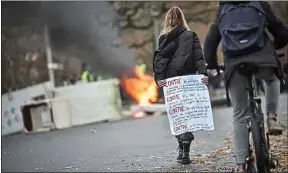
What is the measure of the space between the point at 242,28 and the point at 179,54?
1.59 metres

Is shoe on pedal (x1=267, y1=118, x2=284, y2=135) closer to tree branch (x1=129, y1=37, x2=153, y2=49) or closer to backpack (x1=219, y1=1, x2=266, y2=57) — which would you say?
backpack (x1=219, y1=1, x2=266, y2=57)

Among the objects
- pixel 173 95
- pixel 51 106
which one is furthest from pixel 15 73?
pixel 173 95

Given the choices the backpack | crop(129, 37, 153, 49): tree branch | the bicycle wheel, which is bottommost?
the bicycle wheel

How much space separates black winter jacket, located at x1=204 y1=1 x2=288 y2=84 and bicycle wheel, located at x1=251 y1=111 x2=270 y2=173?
362 mm

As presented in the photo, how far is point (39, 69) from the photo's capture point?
13875 millimetres

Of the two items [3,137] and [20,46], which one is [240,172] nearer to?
[3,137]

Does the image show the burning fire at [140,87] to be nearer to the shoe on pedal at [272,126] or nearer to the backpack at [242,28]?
the shoe on pedal at [272,126]

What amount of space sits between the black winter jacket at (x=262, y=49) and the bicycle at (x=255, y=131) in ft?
0.18

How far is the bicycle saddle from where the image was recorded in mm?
3930

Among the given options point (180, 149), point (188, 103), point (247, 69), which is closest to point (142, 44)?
point (180, 149)

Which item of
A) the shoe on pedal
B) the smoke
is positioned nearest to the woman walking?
the shoe on pedal

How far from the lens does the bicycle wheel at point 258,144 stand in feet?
13.2

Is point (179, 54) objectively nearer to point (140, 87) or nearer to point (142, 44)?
point (142, 44)

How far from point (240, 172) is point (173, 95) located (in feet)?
4.86
